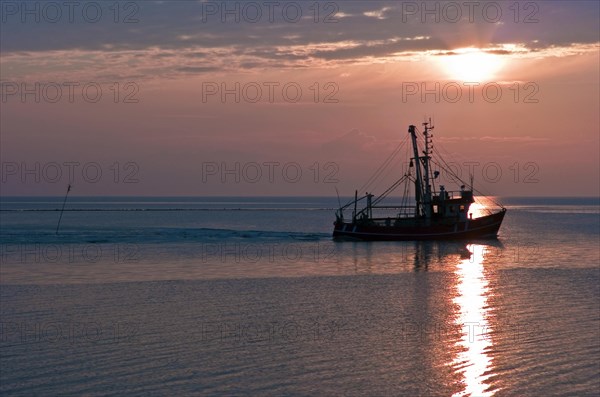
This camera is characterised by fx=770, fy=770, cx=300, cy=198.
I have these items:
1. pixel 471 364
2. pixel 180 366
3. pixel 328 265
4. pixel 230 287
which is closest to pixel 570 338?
pixel 471 364

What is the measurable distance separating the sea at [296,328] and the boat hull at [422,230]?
24365 millimetres

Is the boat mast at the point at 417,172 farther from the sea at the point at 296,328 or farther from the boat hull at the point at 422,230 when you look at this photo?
the sea at the point at 296,328

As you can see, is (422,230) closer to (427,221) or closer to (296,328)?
(427,221)

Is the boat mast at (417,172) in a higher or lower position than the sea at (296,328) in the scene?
higher

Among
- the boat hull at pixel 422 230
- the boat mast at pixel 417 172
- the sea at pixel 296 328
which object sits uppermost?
the boat mast at pixel 417 172

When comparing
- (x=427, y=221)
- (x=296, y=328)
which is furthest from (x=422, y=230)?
(x=296, y=328)

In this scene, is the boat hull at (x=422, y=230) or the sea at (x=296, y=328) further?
the boat hull at (x=422, y=230)

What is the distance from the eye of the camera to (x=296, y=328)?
2533 cm

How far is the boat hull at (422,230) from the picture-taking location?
75.2 metres

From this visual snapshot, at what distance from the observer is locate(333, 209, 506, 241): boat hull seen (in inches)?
2960

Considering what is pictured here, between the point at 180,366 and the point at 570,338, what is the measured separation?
11758 mm

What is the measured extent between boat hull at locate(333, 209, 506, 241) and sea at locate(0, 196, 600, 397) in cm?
2436

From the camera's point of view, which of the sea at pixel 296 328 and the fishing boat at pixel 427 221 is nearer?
the sea at pixel 296 328

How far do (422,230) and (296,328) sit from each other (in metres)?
51.0
